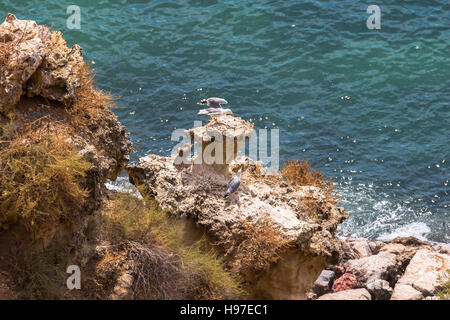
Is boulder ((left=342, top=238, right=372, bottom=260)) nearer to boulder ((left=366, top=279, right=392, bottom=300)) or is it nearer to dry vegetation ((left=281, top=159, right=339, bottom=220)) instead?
boulder ((left=366, top=279, right=392, bottom=300))

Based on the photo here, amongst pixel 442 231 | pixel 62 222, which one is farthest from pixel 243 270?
pixel 442 231

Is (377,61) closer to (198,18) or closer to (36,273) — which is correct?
(198,18)

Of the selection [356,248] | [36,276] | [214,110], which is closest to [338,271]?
[356,248]

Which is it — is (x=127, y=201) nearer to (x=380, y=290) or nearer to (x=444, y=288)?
(x=380, y=290)

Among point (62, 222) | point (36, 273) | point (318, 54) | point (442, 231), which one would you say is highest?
point (318, 54)

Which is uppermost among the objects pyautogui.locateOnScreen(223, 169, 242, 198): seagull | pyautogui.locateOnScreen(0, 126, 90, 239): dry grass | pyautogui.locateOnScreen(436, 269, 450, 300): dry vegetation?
pyautogui.locateOnScreen(0, 126, 90, 239): dry grass

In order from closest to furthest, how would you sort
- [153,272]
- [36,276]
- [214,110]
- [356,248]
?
[36,276] < [153,272] < [214,110] < [356,248]

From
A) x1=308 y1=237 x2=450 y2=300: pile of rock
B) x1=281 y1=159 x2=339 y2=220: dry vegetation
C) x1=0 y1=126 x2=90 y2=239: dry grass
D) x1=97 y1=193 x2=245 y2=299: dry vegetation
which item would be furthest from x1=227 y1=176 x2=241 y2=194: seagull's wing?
x1=308 y1=237 x2=450 y2=300: pile of rock
